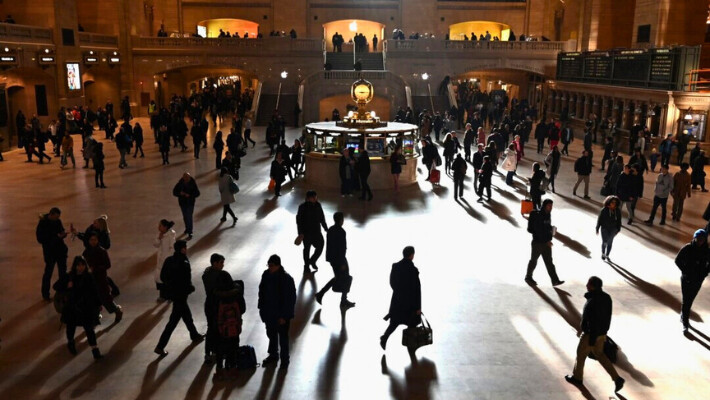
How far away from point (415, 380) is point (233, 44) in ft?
114

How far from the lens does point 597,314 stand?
22.9 ft

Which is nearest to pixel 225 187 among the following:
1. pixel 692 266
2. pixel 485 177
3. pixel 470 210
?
pixel 470 210

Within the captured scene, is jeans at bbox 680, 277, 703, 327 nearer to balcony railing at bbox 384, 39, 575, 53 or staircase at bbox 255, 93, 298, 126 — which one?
staircase at bbox 255, 93, 298, 126

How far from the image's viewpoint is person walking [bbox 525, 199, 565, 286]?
10.1m

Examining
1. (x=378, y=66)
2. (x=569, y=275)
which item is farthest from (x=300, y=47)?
(x=569, y=275)

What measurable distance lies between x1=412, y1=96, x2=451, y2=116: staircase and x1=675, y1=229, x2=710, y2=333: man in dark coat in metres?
27.7

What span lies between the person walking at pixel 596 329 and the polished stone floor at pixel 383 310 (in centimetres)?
25

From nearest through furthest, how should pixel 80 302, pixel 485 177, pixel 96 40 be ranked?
pixel 80 302 < pixel 485 177 < pixel 96 40

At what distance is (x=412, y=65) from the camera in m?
38.6

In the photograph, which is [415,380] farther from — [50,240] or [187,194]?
[187,194]

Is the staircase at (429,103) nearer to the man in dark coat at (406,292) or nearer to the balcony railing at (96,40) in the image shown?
the balcony railing at (96,40)

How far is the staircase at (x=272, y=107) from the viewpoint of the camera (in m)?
35.3

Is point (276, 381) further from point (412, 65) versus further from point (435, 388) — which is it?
point (412, 65)

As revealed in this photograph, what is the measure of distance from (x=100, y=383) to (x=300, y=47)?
33.4m
